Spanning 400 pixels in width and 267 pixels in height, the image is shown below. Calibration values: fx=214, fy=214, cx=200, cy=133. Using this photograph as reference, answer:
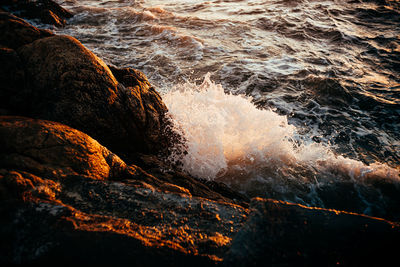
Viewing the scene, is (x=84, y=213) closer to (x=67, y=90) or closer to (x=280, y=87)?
(x=67, y=90)

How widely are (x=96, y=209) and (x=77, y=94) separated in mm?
1821

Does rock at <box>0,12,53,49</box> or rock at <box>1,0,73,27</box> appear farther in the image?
rock at <box>1,0,73,27</box>

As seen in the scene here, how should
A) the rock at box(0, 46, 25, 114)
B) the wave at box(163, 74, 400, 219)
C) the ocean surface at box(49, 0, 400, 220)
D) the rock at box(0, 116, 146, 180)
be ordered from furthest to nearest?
the ocean surface at box(49, 0, 400, 220) < the wave at box(163, 74, 400, 219) < the rock at box(0, 46, 25, 114) < the rock at box(0, 116, 146, 180)

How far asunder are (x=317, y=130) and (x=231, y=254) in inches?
182

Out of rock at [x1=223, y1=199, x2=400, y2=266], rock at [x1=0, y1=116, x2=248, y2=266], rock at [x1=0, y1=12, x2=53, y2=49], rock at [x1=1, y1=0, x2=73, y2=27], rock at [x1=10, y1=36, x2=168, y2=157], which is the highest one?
rock at [x1=1, y1=0, x2=73, y2=27]

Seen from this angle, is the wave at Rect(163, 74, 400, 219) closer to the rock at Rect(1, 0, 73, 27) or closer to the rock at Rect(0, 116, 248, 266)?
the rock at Rect(0, 116, 248, 266)

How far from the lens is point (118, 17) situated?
40.5ft

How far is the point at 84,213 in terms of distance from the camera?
1.77 meters

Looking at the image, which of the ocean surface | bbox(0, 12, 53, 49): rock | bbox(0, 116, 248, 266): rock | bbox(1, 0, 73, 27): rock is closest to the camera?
bbox(0, 116, 248, 266): rock

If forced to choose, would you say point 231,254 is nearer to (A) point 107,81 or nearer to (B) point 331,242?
(B) point 331,242

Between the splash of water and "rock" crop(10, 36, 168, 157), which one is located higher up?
"rock" crop(10, 36, 168, 157)

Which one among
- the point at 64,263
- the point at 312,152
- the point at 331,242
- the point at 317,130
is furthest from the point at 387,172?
the point at 64,263

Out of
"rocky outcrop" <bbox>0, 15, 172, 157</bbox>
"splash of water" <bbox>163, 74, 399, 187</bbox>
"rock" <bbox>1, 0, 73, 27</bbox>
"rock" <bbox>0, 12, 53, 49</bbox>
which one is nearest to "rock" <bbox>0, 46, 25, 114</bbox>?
"rocky outcrop" <bbox>0, 15, 172, 157</bbox>

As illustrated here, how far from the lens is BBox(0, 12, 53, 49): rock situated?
3.05m
